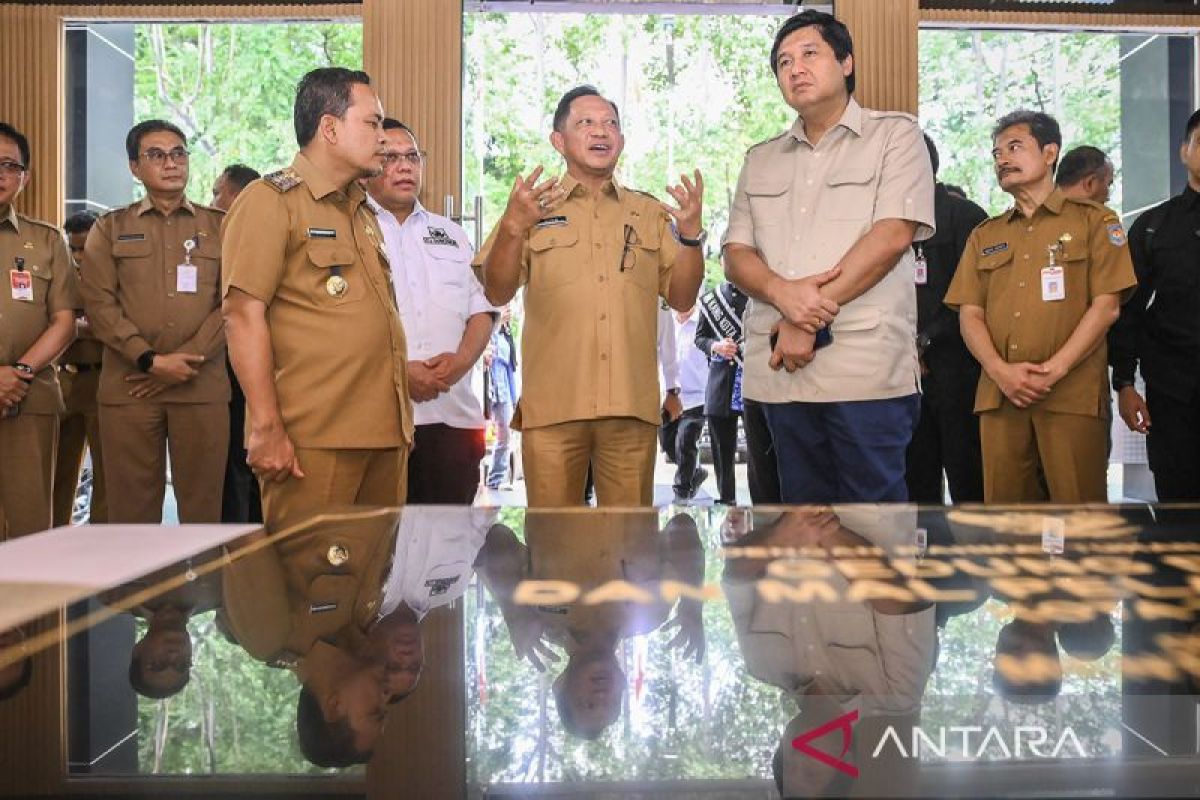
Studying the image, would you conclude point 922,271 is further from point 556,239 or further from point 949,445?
point 556,239

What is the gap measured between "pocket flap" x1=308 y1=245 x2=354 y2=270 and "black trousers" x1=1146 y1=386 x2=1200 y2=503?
2.15 meters

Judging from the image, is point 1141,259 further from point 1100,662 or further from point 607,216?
point 1100,662

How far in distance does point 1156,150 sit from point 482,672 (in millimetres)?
6689

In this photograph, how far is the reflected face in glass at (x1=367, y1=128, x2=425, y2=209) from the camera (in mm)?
3199

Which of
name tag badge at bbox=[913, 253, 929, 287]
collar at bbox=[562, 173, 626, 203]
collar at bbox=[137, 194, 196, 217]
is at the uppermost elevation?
collar at bbox=[137, 194, 196, 217]

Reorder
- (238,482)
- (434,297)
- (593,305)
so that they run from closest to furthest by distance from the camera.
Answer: (593,305) → (434,297) → (238,482)

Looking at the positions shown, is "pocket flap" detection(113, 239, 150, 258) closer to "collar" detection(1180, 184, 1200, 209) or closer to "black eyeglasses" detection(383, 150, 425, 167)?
"black eyeglasses" detection(383, 150, 425, 167)

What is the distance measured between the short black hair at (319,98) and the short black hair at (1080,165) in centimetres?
235

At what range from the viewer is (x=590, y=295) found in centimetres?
256

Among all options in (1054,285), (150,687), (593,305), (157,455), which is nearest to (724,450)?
(1054,285)

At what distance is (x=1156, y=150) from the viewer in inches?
254

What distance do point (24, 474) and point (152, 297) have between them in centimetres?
64

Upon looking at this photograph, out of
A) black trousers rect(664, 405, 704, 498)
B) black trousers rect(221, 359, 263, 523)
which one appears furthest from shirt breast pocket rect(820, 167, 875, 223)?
black trousers rect(664, 405, 704, 498)

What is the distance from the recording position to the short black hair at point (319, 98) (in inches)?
91.1
